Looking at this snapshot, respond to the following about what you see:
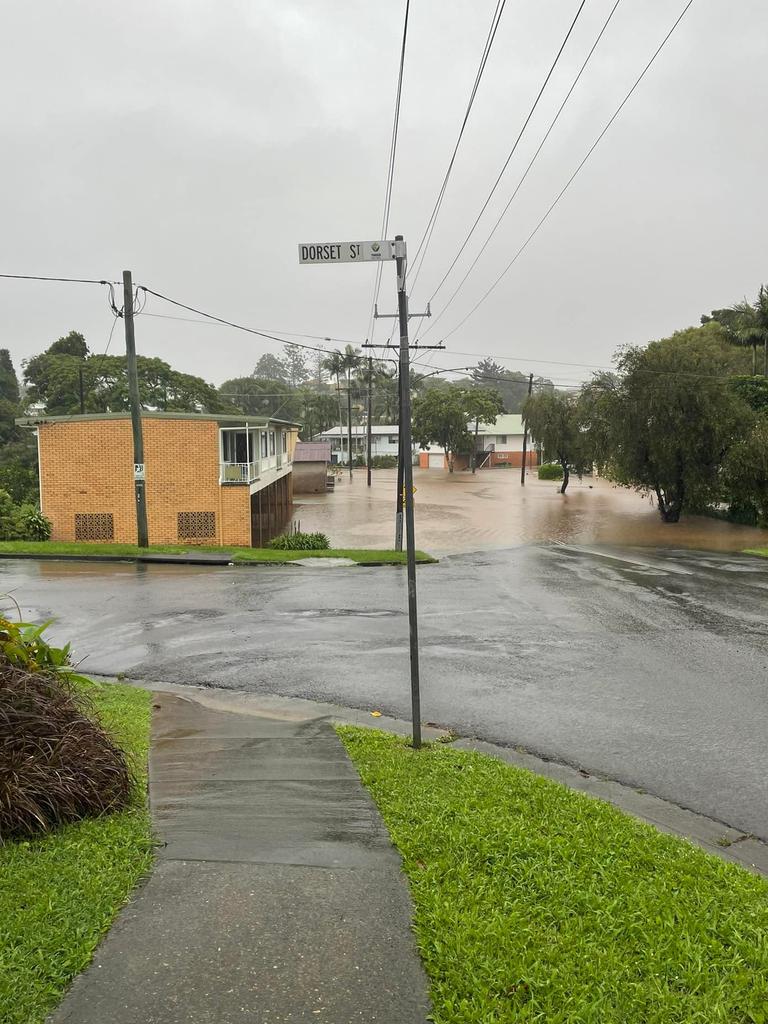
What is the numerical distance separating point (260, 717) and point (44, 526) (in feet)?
67.7

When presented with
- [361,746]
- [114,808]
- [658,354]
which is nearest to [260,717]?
[361,746]

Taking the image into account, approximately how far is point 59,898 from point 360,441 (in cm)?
10330

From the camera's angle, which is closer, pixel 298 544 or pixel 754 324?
pixel 298 544

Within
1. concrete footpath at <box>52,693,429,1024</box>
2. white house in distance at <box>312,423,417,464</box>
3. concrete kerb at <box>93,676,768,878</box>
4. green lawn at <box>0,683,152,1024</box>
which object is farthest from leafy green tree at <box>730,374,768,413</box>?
white house in distance at <box>312,423,417,464</box>

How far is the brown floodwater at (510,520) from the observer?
1243 inches

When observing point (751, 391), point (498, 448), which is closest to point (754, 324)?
point (751, 391)

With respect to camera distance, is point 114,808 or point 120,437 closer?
point 114,808

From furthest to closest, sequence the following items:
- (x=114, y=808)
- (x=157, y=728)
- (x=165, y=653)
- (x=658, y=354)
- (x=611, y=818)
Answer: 1. (x=658, y=354)
2. (x=165, y=653)
3. (x=157, y=728)
4. (x=611, y=818)
5. (x=114, y=808)

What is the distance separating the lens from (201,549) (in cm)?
2520

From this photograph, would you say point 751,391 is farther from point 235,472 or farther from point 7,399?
point 7,399

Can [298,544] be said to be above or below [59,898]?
below

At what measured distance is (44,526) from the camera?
26.7 m

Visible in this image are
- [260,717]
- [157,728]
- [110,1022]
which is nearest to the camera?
[110,1022]

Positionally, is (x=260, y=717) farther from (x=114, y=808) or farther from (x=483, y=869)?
(x=483, y=869)
